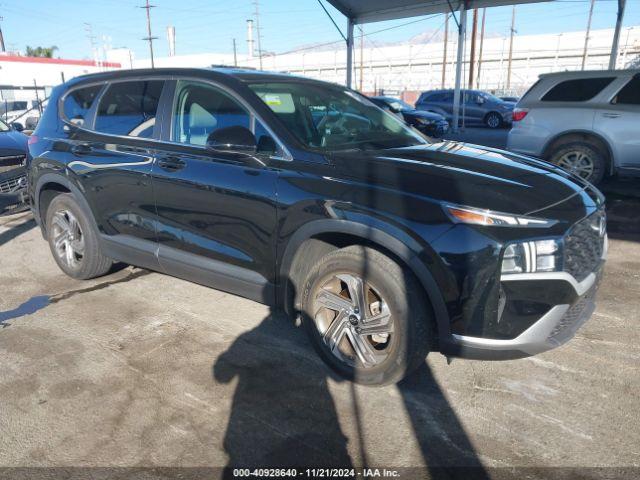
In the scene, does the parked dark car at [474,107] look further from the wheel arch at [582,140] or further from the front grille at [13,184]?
the front grille at [13,184]

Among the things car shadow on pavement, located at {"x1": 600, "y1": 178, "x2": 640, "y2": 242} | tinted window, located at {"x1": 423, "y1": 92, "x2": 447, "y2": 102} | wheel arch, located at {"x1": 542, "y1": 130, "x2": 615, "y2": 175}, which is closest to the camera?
car shadow on pavement, located at {"x1": 600, "y1": 178, "x2": 640, "y2": 242}

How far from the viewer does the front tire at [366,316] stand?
2699mm

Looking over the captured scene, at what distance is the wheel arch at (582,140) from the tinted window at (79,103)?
6329 mm

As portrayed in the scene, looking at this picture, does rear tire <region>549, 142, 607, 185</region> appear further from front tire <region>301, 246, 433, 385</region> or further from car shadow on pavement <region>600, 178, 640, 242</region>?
front tire <region>301, 246, 433, 385</region>

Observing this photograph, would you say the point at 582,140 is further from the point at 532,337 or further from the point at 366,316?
the point at 366,316

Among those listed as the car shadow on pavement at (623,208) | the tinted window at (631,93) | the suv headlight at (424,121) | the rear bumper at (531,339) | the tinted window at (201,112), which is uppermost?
the tinted window at (631,93)

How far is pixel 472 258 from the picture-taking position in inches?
97.6

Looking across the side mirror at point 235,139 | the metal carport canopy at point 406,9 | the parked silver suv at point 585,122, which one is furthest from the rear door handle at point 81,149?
the metal carport canopy at point 406,9

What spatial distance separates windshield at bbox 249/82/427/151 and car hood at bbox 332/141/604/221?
0.25 m

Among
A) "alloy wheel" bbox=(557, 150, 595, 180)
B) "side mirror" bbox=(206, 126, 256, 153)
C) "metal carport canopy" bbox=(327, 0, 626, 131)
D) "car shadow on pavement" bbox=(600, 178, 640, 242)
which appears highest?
"metal carport canopy" bbox=(327, 0, 626, 131)

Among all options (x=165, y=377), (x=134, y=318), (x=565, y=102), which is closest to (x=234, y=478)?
(x=165, y=377)

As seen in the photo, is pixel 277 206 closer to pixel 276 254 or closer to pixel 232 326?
pixel 276 254

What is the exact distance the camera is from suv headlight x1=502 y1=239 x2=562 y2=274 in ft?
8.09

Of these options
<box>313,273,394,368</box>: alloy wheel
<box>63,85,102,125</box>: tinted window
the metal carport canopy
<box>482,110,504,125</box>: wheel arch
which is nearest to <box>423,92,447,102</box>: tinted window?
<box>482,110,504,125</box>: wheel arch
